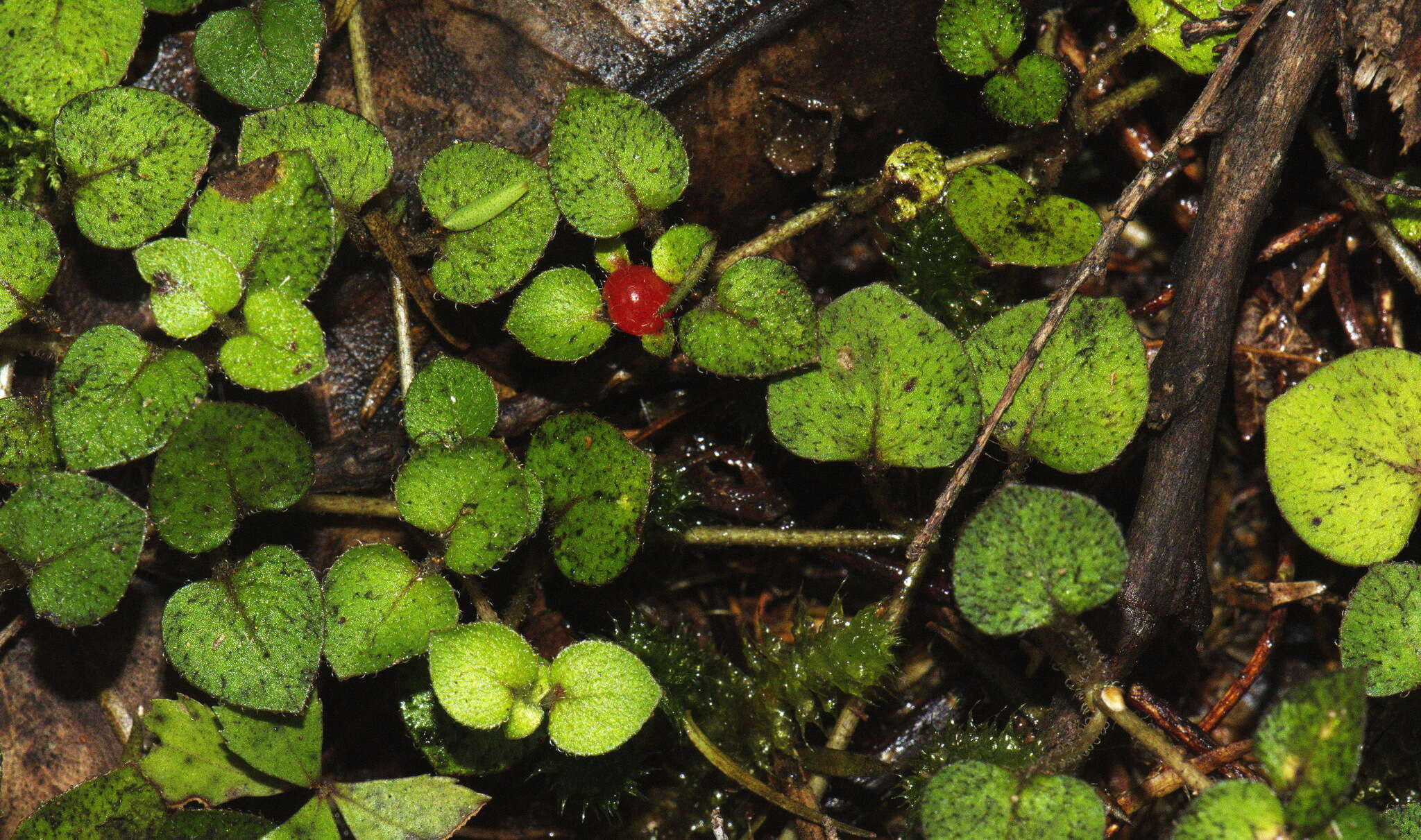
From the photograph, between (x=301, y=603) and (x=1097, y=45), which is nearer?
(x=301, y=603)

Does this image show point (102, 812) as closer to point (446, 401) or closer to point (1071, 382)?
point (446, 401)

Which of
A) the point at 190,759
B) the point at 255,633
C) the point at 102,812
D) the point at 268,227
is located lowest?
the point at 102,812

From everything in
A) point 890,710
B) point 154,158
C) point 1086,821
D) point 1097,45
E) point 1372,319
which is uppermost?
point 1097,45

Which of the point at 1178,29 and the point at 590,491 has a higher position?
the point at 1178,29

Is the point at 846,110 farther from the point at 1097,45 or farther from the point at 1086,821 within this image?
the point at 1086,821

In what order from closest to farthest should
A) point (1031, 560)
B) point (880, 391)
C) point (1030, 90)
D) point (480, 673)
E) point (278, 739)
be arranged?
point (1031, 560) → point (480, 673) → point (880, 391) → point (278, 739) → point (1030, 90)

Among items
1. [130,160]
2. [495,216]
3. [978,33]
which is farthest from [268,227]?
[978,33]

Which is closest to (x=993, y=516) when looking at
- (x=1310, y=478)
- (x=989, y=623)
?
(x=989, y=623)
